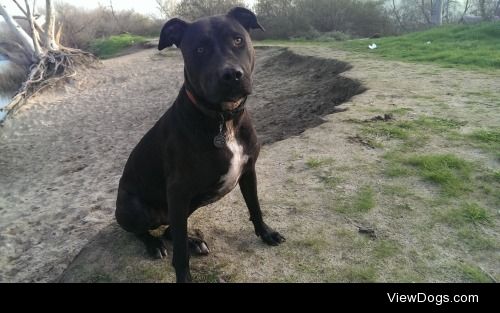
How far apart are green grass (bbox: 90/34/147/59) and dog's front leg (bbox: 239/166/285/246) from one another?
76.3 ft

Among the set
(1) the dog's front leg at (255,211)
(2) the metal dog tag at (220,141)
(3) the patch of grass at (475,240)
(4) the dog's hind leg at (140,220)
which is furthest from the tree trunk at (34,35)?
(3) the patch of grass at (475,240)

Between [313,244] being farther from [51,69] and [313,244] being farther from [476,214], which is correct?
[51,69]

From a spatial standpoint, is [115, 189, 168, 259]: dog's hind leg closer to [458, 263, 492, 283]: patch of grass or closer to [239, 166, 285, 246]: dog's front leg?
[239, 166, 285, 246]: dog's front leg

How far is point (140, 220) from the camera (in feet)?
10.8

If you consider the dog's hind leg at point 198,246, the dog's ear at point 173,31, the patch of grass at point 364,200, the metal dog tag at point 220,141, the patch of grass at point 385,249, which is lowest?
the dog's hind leg at point 198,246

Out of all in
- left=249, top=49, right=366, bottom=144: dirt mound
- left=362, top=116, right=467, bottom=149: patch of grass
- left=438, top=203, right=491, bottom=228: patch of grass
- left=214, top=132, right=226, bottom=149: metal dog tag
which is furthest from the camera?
left=249, top=49, right=366, bottom=144: dirt mound

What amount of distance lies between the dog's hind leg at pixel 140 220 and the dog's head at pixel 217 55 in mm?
1141

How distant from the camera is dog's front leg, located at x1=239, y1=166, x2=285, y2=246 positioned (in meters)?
3.25

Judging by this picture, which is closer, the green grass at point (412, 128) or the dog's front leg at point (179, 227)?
the dog's front leg at point (179, 227)

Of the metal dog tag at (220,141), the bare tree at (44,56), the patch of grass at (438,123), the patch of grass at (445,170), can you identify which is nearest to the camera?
the metal dog tag at (220,141)

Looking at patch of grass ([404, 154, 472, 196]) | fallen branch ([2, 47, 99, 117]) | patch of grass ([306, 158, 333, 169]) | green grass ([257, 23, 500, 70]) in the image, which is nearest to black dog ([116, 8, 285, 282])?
patch of grass ([306, 158, 333, 169])

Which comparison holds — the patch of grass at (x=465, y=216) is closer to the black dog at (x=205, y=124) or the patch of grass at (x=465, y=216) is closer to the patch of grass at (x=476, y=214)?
the patch of grass at (x=476, y=214)

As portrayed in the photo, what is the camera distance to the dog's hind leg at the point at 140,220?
330 cm
